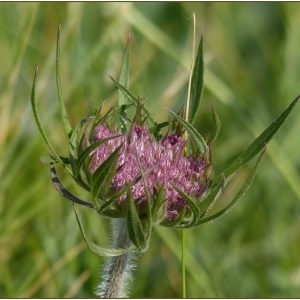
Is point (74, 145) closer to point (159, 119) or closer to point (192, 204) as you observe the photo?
point (192, 204)

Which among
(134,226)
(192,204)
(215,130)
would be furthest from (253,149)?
(134,226)

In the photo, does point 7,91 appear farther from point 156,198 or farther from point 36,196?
point 156,198

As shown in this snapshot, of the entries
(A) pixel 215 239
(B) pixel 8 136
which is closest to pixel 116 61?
(B) pixel 8 136

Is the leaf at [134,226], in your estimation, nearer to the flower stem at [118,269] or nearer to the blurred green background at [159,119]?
the flower stem at [118,269]

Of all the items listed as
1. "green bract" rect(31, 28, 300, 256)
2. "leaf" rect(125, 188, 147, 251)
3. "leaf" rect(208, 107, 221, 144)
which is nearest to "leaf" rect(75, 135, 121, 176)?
"green bract" rect(31, 28, 300, 256)

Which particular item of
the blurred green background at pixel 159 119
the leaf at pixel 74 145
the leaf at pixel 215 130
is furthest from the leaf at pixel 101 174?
the blurred green background at pixel 159 119

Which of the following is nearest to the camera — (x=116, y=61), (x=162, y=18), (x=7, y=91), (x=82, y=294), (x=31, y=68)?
(x=82, y=294)
